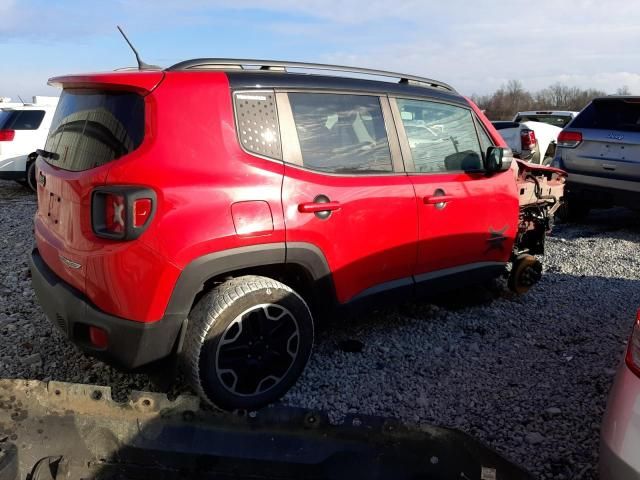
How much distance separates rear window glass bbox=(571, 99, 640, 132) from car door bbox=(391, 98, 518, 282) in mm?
3403

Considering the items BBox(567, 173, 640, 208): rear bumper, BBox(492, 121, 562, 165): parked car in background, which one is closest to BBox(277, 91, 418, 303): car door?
BBox(567, 173, 640, 208): rear bumper

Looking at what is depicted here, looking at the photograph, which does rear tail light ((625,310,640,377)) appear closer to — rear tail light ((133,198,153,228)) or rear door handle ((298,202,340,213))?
rear door handle ((298,202,340,213))

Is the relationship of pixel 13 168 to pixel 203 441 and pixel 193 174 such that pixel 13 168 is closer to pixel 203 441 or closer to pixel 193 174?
pixel 193 174

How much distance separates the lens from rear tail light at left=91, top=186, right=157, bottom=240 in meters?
2.45

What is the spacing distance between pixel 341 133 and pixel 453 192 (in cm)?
95

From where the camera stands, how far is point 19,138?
10469 millimetres

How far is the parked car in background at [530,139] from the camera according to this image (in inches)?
483

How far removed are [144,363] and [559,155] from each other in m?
6.32

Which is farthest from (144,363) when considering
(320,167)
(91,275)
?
(320,167)

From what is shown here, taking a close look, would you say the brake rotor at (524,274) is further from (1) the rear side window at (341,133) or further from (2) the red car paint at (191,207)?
(1) the rear side window at (341,133)

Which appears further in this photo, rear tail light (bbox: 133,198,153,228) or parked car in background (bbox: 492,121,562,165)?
parked car in background (bbox: 492,121,562,165)

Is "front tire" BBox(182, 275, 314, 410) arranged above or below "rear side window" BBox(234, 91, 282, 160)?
below

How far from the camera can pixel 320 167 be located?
3074 millimetres

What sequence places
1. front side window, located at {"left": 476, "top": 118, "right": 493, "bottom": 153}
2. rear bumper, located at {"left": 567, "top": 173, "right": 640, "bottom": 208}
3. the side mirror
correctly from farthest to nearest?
rear bumper, located at {"left": 567, "top": 173, "right": 640, "bottom": 208}
front side window, located at {"left": 476, "top": 118, "right": 493, "bottom": 153}
the side mirror
